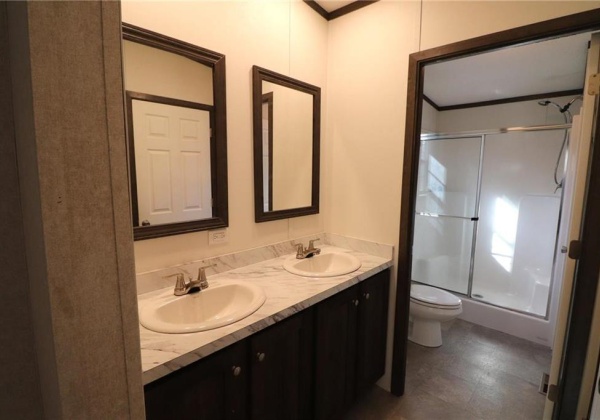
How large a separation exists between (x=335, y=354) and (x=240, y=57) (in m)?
1.67

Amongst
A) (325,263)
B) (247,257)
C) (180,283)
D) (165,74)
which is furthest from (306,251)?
(165,74)

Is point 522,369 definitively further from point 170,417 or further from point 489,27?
point 170,417

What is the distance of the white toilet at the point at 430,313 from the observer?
2.31 m

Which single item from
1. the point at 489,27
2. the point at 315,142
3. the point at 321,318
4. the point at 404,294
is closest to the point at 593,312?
the point at 404,294

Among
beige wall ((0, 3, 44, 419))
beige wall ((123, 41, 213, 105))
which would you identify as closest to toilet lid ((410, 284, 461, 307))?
beige wall ((123, 41, 213, 105))

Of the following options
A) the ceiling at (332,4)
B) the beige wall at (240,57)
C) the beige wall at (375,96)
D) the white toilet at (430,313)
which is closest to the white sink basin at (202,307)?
the beige wall at (240,57)

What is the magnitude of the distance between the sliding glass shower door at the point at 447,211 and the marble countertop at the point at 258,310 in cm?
190

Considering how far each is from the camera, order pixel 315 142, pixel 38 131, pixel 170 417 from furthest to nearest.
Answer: pixel 315 142 < pixel 170 417 < pixel 38 131

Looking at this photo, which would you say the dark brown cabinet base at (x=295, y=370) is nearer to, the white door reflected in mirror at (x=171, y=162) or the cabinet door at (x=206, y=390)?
the cabinet door at (x=206, y=390)

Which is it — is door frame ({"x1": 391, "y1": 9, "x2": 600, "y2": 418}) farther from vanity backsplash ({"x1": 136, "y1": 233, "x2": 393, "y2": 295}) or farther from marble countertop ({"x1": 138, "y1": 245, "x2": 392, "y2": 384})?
marble countertop ({"x1": 138, "y1": 245, "x2": 392, "y2": 384})

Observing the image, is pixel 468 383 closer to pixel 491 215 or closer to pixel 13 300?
pixel 491 215

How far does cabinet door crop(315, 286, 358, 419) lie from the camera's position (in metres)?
1.43

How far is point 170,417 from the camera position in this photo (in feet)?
2.91

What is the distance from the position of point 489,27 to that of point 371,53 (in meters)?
0.65
